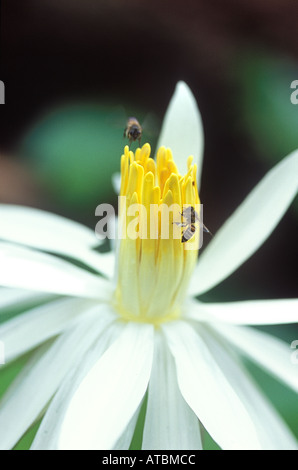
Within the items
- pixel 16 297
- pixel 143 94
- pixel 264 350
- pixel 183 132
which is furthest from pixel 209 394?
pixel 143 94

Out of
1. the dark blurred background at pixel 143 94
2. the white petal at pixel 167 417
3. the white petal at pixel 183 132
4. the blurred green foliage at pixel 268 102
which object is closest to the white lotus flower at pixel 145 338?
the white petal at pixel 167 417

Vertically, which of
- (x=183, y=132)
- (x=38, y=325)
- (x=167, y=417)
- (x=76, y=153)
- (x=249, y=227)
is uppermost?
(x=76, y=153)

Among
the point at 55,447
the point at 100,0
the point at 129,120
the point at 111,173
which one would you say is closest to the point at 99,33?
the point at 100,0

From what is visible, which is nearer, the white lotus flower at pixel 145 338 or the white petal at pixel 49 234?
the white lotus flower at pixel 145 338

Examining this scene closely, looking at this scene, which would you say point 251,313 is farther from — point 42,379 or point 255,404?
point 42,379

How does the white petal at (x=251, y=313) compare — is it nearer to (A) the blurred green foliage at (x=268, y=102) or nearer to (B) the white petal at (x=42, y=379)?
(B) the white petal at (x=42, y=379)

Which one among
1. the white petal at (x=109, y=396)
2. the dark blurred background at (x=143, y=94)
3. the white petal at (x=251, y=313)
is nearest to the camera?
the white petal at (x=109, y=396)
